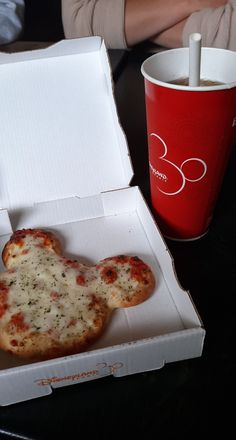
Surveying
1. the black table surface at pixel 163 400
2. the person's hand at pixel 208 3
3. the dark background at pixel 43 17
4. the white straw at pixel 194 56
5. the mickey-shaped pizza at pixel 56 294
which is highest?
the white straw at pixel 194 56

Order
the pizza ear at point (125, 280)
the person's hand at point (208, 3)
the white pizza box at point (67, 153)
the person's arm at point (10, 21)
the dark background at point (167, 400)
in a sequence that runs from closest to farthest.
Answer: the dark background at point (167, 400)
the pizza ear at point (125, 280)
the white pizza box at point (67, 153)
the person's hand at point (208, 3)
the person's arm at point (10, 21)

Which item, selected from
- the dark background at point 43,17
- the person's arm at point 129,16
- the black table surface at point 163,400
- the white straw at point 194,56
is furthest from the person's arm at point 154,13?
the black table surface at point 163,400

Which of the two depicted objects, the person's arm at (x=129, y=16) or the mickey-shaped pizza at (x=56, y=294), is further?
the person's arm at (x=129, y=16)

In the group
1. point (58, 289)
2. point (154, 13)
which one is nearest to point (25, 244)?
point (58, 289)

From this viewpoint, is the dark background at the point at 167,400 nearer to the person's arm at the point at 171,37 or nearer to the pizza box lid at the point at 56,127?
the pizza box lid at the point at 56,127

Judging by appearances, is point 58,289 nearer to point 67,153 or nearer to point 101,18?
point 67,153

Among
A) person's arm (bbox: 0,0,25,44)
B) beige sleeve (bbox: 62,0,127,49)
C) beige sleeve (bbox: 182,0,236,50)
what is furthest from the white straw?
person's arm (bbox: 0,0,25,44)

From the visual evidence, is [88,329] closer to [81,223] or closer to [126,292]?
[126,292]

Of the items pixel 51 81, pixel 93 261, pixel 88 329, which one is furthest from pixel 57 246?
pixel 51 81
